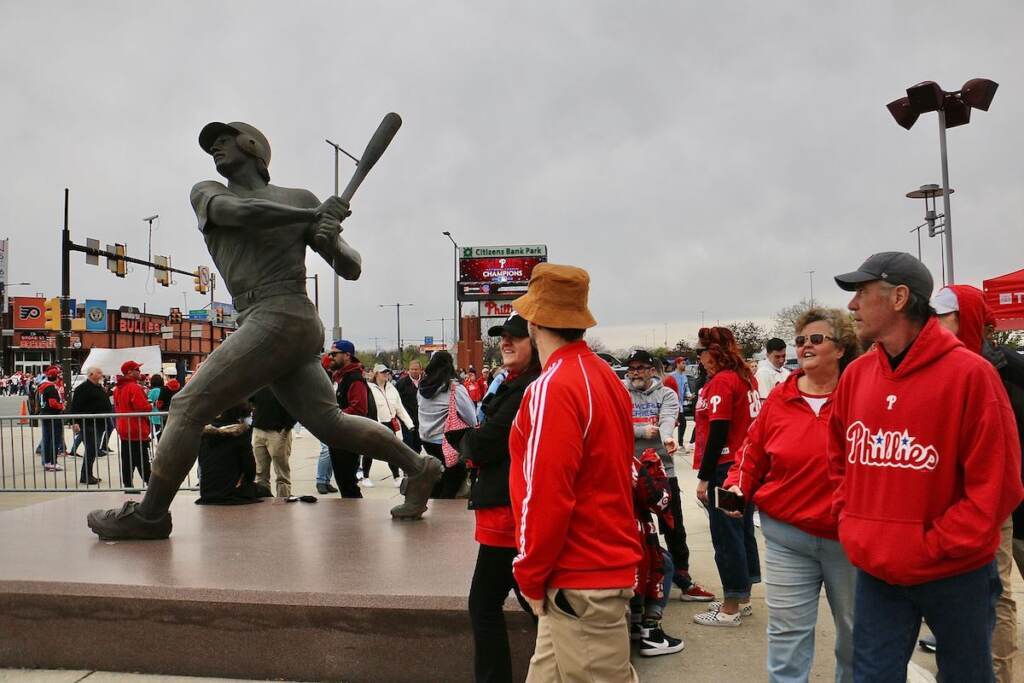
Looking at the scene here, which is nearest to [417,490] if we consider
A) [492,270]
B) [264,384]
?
[264,384]

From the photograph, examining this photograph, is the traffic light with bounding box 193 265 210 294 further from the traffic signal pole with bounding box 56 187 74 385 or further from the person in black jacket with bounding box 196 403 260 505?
the person in black jacket with bounding box 196 403 260 505

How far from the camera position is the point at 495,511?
300 centimetres

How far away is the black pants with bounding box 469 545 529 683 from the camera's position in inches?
115

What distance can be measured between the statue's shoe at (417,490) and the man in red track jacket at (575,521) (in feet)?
10.2

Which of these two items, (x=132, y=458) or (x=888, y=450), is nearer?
(x=888, y=450)

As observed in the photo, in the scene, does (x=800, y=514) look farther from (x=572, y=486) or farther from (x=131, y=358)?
(x=131, y=358)

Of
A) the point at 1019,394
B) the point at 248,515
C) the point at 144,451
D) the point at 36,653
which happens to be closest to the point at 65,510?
the point at 248,515

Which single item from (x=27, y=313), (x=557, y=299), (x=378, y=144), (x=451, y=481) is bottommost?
(x=451, y=481)

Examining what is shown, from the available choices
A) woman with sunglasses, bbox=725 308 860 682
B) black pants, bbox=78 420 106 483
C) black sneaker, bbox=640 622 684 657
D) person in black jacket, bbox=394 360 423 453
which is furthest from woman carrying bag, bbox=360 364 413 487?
woman with sunglasses, bbox=725 308 860 682

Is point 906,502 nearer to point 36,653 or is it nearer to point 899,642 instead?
point 899,642

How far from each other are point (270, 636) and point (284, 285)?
7.07 ft

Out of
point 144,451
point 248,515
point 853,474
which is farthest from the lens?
point 144,451

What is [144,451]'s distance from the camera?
1061 centimetres

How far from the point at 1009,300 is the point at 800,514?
9823 mm
